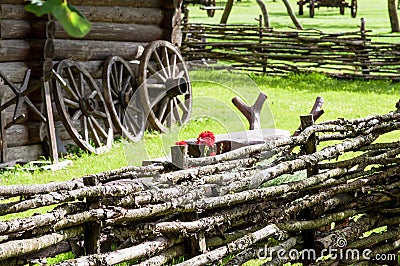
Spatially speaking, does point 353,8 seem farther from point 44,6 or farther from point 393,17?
point 44,6

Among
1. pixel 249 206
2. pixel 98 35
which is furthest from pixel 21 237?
pixel 98 35

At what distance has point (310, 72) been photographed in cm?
1652

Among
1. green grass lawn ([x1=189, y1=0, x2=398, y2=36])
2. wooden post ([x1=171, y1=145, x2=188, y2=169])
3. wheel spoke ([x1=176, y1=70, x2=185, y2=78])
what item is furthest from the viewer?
green grass lawn ([x1=189, y1=0, x2=398, y2=36])

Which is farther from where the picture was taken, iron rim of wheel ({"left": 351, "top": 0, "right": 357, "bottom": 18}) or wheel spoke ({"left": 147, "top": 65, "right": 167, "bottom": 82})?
iron rim of wheel ({"left": 351, "top": 0, "right": 357, "bottom": 18})

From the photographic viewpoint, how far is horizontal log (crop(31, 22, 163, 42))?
882cm

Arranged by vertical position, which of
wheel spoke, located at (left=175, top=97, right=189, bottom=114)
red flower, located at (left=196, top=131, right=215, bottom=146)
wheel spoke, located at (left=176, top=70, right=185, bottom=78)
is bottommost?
wheel spoke, located at (left=175, top=97, right=189, bottom=114)

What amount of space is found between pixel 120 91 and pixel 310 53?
324 inches

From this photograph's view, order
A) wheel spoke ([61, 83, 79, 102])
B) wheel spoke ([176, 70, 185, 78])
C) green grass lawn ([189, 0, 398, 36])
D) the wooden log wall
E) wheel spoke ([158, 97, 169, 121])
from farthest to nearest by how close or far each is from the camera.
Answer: green grass lawn ([189, 0, 398, 36])
wheel spoke ([176, 70, 185, 78])
wheel spoke ([158, 97, 169, 121])
wheel spoke ([61, 83, 79, 102])
the wooden log wall

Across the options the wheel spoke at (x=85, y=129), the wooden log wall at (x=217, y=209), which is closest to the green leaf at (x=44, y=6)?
the wooden log wall at (x=217, y=209)

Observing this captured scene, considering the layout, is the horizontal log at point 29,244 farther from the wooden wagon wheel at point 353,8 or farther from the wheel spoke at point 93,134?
the wooden wagon wheel at point 353,8

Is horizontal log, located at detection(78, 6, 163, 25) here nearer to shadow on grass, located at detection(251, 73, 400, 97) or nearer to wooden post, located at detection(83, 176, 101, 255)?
shadow on grass, located at detection(251, 73, 400, 97)

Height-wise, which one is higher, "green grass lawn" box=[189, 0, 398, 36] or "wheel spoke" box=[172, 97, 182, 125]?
"green grass lawn" box=[189, 0, 398, 36]

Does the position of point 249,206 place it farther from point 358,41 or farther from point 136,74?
point 358,41

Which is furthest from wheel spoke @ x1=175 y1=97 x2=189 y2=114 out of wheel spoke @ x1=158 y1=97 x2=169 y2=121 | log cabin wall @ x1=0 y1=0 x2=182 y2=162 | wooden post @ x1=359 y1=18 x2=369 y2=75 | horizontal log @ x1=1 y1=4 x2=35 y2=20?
wooden post @ x1=359 y1=18 x2=369 y2=75
